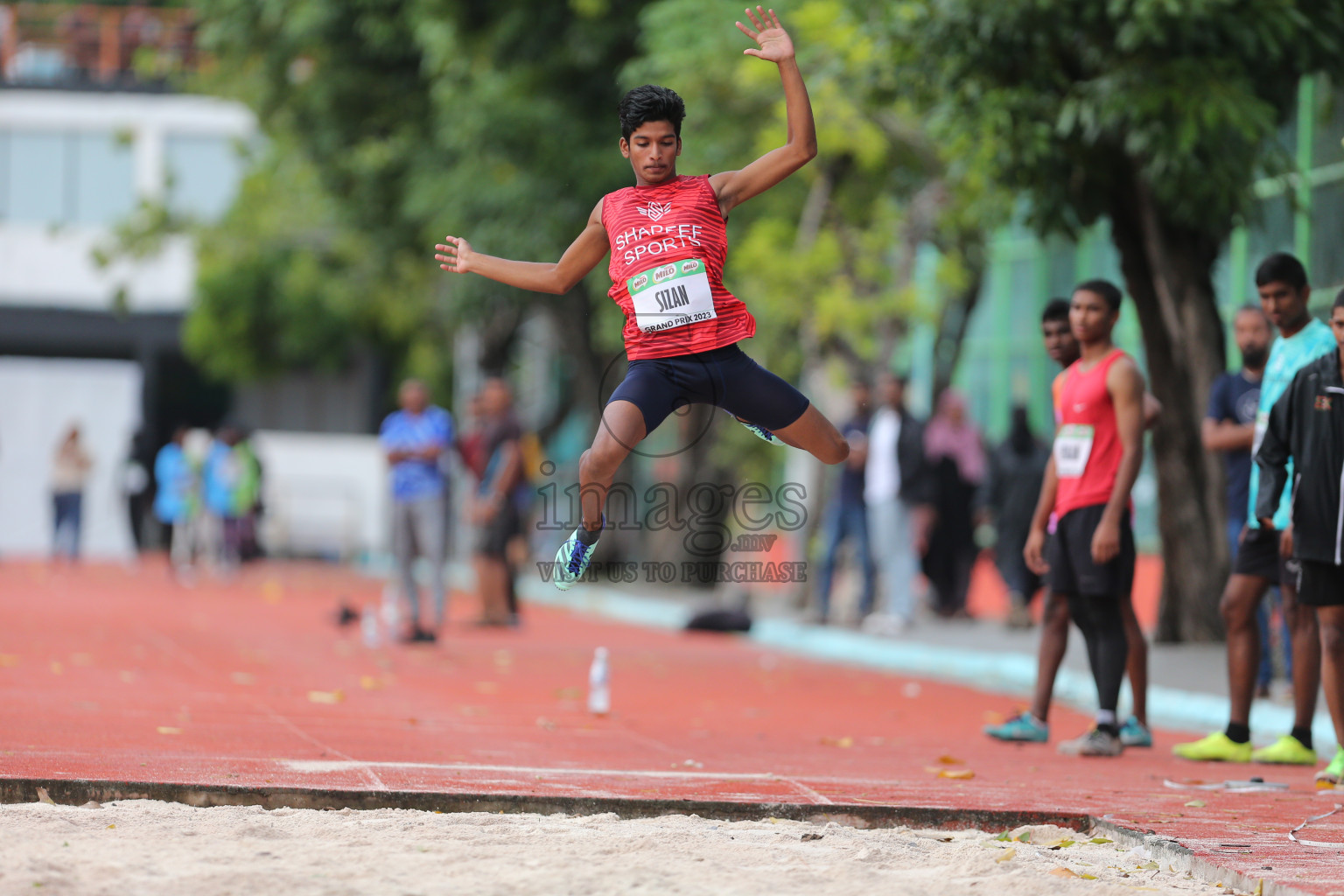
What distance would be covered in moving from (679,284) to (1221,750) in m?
3.71

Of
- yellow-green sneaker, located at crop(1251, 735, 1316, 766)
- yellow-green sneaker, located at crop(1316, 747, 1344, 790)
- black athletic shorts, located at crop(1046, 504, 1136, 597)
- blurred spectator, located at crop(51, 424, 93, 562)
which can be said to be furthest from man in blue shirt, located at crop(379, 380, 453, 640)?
blurred spectator, located at crop(51, 424, 93, 562)

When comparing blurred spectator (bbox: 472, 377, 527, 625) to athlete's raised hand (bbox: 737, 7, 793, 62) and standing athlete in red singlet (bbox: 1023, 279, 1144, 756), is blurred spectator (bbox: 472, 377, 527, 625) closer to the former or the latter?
standing athlete in red singlet (bbox: 1023, 279, 1144, 756)

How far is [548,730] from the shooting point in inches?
351

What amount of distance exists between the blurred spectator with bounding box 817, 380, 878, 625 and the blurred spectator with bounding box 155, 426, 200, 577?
1097cm

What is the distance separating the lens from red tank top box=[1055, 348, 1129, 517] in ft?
28.2

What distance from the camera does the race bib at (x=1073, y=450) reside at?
8.64 metres

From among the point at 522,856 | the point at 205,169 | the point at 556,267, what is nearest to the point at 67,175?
the point at 205,169

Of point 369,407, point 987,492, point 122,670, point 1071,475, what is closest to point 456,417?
point 369,407

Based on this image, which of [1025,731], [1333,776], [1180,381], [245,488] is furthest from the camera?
[245,488]

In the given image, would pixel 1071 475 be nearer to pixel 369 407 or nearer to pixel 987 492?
pixel 987 492

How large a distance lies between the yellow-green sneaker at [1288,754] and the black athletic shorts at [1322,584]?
94 cm

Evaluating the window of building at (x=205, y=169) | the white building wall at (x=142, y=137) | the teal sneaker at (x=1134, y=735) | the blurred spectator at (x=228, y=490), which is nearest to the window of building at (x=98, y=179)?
the white building wall at (x=142, y=137)

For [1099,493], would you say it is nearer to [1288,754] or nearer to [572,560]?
[1288,754]

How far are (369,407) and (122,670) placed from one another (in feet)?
93.5
